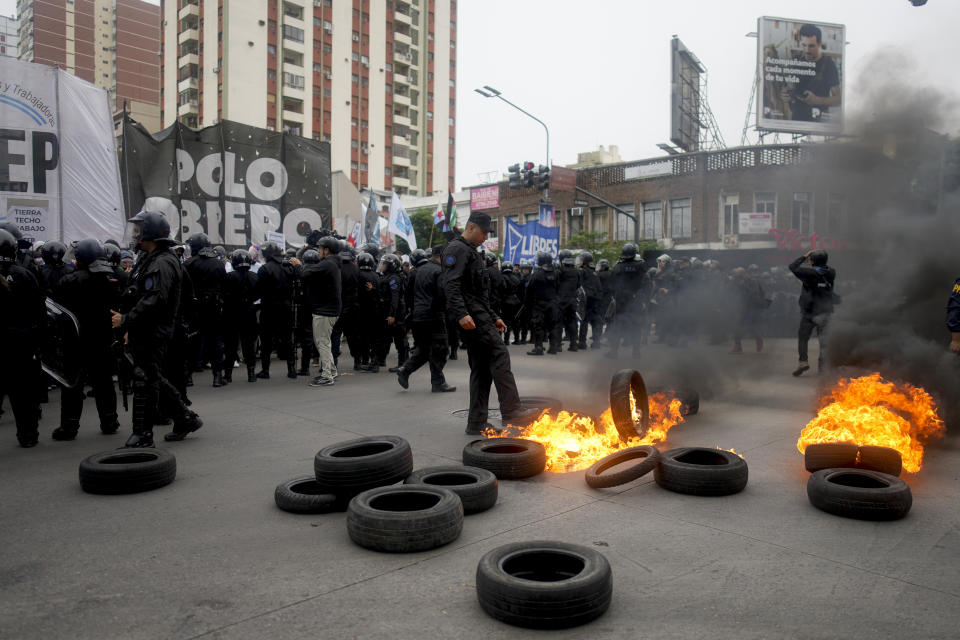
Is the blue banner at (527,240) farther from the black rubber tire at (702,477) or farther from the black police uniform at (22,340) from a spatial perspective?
the black rubber tire at (702,477)

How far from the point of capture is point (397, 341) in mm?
12062

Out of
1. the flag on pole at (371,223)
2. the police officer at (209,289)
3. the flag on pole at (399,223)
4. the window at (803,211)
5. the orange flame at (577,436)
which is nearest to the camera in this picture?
the orange flame at (577,436)

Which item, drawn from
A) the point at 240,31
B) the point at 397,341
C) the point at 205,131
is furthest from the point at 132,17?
the point at 397,341

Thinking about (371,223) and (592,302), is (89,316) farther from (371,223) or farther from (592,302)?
(371,223)

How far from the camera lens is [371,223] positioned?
2128 centimetres

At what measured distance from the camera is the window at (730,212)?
1454 inches

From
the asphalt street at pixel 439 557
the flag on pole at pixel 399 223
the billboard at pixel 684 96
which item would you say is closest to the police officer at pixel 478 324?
the asphalt street at pixel 439 557

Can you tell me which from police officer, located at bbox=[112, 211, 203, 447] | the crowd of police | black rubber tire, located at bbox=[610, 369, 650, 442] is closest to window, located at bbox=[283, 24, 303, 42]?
the crowd of police

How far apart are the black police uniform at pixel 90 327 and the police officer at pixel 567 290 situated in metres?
9.75

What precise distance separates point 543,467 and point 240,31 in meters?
72.7

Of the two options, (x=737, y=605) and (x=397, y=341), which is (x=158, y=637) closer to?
(x=737, y=605)

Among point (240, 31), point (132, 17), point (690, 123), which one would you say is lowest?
point (690, 123)

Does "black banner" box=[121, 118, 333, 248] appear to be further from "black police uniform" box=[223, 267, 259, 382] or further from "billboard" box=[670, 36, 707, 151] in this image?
"billboard" box=[670, 36, 707, 151]

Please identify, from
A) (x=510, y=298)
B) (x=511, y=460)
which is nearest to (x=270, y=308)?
(x=510, y=298)
